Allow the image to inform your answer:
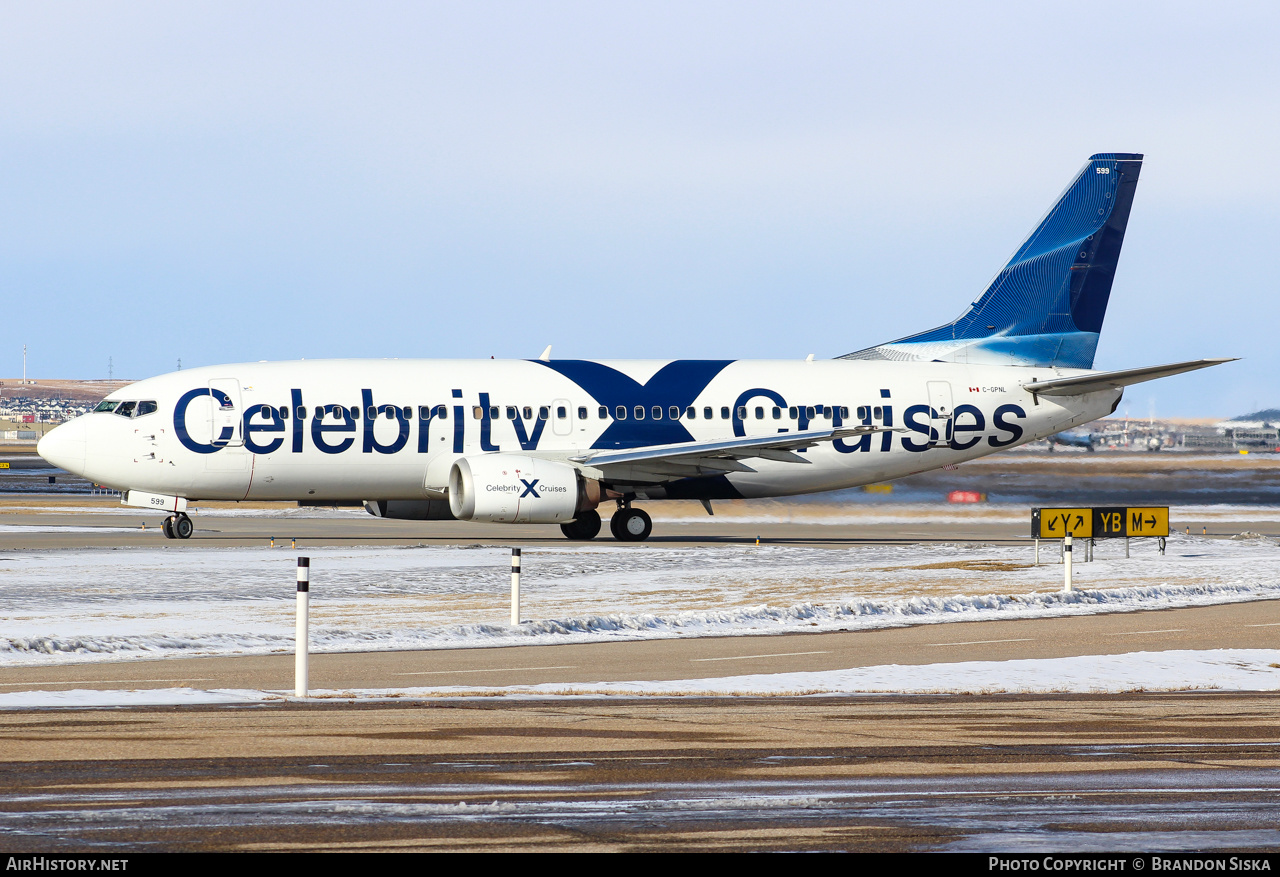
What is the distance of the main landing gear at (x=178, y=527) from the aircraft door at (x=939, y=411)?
17431 millimetres

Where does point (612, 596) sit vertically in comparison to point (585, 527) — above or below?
below

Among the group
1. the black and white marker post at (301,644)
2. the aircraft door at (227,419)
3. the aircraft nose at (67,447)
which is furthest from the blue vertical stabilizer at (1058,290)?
the black and white marker post at (301,644)

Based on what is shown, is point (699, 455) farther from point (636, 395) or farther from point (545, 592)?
point (545, 592)

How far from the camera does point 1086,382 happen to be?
38.0 meters

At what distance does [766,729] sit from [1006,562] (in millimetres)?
18641

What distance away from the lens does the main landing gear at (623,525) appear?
36.1 meters

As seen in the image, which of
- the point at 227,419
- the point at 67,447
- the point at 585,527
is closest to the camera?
the point at 227,419

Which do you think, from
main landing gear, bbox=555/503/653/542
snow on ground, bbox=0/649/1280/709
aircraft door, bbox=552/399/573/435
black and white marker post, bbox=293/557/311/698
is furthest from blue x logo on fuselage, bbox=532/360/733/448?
black and white marker post, bbox=293/557/311/698

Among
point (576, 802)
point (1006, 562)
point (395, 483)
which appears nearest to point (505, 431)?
point (395, 483)

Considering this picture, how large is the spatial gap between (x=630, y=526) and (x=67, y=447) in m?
12.5

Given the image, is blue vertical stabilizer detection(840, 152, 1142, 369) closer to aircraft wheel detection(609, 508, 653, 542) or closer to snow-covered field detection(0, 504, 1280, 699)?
snow-covered field detection(0, 504, 1280, 699)

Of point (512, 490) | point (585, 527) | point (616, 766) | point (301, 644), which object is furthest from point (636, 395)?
point (616, 766)

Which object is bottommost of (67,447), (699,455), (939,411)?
(699,455)

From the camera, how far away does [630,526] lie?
118ft
